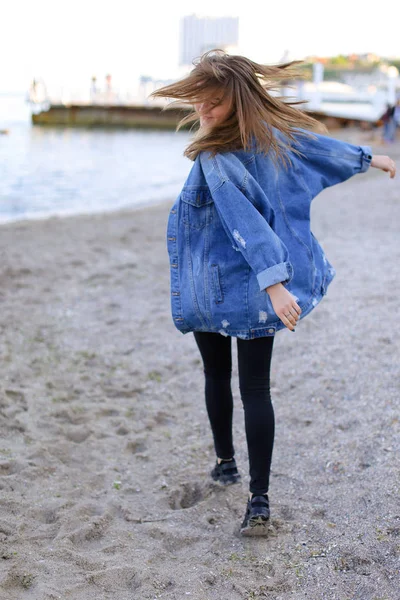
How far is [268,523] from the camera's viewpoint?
245 cm

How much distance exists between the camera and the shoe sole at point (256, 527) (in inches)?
95.6

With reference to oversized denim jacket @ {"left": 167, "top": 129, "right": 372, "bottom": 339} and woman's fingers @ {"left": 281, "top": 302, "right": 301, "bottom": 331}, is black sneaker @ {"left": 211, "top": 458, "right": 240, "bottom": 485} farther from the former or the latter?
woman's fingers @ {"left": 281, "top": 302, "right": 301, "bottom": 331}

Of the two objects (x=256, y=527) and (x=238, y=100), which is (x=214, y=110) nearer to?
(x=238, y=100)

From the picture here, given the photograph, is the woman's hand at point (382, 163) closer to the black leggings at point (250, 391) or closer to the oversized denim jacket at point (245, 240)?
the oversized denim jacket at point (245, 240)

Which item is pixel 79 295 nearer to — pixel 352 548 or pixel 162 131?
pixel 352 548

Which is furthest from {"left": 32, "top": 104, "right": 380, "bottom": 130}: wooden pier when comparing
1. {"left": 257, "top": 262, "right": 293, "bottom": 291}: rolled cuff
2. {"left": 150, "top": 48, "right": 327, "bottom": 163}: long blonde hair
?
{"left": 257, "top": 262, "right": 293, "bottom": 291}: rolled cuff

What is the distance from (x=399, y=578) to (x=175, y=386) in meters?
2.09

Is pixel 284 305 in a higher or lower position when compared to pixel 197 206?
lower

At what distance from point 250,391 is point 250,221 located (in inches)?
24.2

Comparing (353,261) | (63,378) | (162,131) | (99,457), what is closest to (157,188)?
(353,261)

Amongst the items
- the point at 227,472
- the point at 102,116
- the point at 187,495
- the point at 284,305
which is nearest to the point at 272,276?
the point at 284,305

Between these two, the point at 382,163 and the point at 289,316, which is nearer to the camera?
the point at 289,316

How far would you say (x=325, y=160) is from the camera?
96.9 inches

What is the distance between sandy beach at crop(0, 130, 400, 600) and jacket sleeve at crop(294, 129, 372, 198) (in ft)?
3.94
